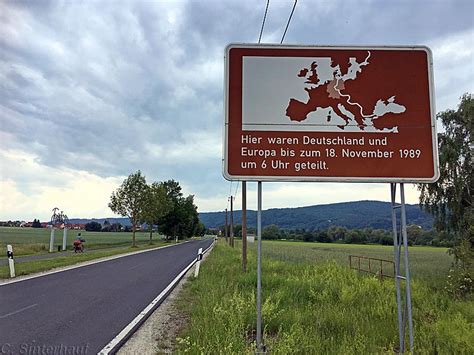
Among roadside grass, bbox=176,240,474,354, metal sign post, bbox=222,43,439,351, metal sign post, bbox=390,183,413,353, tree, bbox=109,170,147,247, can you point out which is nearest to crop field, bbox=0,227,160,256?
tree, bbox=109,170,147,247

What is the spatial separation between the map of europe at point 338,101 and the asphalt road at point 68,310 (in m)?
4.53

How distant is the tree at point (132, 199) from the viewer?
132 feet

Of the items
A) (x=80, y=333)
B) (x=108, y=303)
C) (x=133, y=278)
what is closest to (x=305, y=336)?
(x=80, y=333)

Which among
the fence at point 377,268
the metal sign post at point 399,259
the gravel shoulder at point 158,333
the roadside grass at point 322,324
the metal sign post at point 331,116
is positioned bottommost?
the fence at point 377,268

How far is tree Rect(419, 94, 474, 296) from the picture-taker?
58.0 feet

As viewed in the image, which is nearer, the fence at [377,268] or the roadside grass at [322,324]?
the roadside grass at [322,324]

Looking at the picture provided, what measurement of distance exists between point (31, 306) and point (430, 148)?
833cm

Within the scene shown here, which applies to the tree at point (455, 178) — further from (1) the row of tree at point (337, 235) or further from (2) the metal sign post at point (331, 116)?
(1) the row of tree at point (337, 235)

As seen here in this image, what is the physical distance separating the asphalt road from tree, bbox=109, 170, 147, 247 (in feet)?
92.1

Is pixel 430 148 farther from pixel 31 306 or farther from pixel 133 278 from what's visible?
pixel 133 278

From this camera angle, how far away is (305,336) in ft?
17.0

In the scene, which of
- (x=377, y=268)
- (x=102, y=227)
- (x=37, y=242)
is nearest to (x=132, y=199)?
(x=37, y=242)

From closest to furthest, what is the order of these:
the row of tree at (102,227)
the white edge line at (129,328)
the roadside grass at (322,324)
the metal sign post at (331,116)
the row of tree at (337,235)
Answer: the metal sign post at (331,116)
the roadside grass at (322,324)
the white edge line at (129,328)
the row of tree at (337,235)
the row of tree at (102,227)

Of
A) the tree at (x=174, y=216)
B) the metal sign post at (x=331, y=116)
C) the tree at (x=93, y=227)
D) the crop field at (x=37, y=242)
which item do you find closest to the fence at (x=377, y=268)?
the metal sign post at (x=331, y=116)
